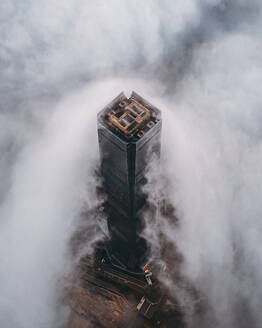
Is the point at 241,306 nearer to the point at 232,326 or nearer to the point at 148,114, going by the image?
the point at 232,326

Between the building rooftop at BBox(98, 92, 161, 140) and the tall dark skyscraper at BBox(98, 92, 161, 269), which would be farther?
the tall dark skyscraper at BBox(98, 92, 161, 269)

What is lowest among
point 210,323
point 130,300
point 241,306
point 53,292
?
point 53,292

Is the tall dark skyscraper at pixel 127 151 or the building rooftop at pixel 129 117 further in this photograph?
the tall dark skyscraper at pixel 127 151

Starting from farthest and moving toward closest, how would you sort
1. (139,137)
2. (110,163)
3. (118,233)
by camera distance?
(118,233) < (110,163) < (139,137)

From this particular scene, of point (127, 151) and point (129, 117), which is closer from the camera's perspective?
point (129, 117)

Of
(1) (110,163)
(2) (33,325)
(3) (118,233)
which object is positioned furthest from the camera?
(2) (33,325)

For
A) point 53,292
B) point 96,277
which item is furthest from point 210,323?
point 53,292

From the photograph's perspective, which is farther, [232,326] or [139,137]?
[232,326]

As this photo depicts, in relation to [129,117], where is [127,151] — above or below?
below
